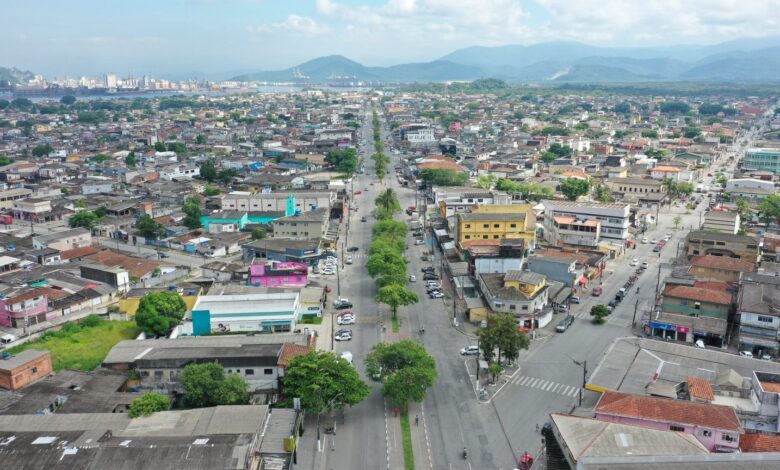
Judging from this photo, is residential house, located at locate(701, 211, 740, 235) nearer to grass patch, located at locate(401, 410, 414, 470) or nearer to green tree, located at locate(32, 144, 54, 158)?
grass patch, located at locate(401, 410, 414, 470)

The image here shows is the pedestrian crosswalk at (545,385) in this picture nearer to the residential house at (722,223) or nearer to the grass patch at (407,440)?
the grass patch at (407,440)

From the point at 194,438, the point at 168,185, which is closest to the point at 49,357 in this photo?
the point at 194,438

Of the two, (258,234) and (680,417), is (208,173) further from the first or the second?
(680,417)

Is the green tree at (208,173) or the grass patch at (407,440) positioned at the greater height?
the green tree at (208,173)

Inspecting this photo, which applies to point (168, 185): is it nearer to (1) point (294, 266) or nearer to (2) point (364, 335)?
(1) point (294, 266)

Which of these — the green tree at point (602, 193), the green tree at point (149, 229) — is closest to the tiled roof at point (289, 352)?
the green tree at point (149, 229)

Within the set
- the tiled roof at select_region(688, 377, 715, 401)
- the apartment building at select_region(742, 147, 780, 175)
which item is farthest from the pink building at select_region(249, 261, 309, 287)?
the apartment building at select_region(742, 147, 780, 175)

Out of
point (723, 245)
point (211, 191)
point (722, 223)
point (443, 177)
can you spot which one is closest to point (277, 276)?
point (211, 191)
